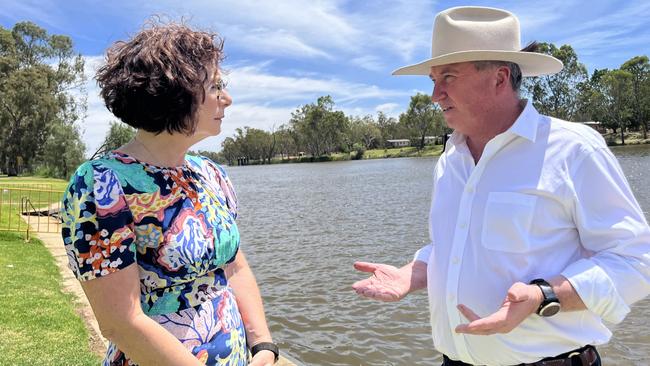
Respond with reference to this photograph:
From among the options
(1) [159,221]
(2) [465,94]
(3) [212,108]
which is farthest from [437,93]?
(1) [159,221]

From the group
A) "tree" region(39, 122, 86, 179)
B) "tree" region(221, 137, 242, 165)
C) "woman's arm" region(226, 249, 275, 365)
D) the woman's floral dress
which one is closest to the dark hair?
the woman's floral dress

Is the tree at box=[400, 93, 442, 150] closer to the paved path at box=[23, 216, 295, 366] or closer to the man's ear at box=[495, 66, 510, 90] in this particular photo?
the paved path at box=[23, 216, 295, 366]

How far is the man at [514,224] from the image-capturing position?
185 cm

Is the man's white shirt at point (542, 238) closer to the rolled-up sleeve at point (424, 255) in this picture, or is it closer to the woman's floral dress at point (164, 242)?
the rolled-up sleeve at point (424, 255)

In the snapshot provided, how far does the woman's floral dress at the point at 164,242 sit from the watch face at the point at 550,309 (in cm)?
121

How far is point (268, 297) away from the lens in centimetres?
955

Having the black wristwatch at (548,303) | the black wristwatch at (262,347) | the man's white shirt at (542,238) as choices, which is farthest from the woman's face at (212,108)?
the black wristwatch at (548,303)

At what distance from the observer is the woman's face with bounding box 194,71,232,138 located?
78.3 inches

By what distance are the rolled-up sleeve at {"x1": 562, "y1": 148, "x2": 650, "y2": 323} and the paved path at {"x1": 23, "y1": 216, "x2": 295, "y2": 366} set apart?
13.4 feet

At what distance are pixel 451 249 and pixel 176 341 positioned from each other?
48.7 inches

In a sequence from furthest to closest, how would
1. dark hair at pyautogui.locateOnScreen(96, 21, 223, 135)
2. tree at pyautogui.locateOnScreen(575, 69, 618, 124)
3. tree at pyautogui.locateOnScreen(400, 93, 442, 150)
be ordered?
tree at pyautogui.locateOnScreen(400, 93, 442, 150) → tree at pyautogui.locateOnScreen(575, 69, 618, 124) → dark hair at pyautogui.locateOnScreen(96, 21, 223, 135)

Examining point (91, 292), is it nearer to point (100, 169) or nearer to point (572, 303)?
point (100, 169)

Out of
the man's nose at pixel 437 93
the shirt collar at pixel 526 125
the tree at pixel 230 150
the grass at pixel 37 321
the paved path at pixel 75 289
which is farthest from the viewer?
the tree at pixel 230 150

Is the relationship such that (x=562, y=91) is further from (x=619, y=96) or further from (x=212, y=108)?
(x=212, y=108)
